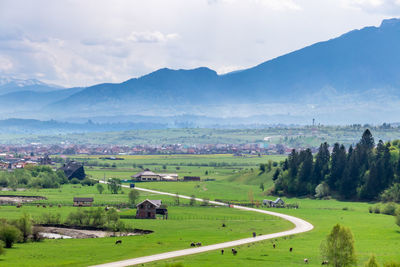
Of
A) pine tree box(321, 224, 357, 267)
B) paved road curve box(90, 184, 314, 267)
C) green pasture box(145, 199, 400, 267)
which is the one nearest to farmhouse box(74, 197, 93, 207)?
paved road curve box(90, 184, 314, 267)

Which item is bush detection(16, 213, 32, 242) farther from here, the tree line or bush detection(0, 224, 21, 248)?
→ the tree line

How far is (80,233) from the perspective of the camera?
3718 inches

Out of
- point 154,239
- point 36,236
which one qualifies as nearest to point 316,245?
point 154,239

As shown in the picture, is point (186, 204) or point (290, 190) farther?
point (290, 190)

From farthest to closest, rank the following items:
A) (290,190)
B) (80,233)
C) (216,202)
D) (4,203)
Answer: (290,190) < (216,202) < (4,203) < (80,233)

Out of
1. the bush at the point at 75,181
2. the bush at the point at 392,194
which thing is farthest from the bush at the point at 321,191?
the bush at the point at 75,181

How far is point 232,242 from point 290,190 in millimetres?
74287

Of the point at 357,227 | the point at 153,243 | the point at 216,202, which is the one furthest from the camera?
the point at 216,202

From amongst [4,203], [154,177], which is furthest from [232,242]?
[154,177]

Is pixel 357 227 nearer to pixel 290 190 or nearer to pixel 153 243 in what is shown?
pixel 153 243

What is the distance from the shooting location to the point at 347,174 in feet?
496

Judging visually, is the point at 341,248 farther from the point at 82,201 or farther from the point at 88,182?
the point at 88,182

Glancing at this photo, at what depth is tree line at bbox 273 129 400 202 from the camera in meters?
145

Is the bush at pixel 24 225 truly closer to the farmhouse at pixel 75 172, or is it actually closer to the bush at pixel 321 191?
the bush at pixel 321 191
